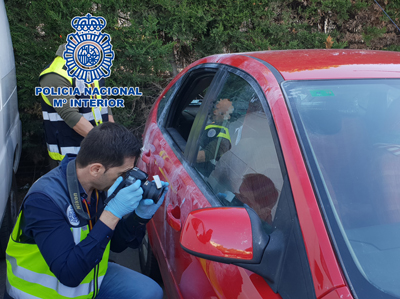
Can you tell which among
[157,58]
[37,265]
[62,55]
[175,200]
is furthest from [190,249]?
[157,58]

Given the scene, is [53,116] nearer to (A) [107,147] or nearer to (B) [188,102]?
(B) [188,102]

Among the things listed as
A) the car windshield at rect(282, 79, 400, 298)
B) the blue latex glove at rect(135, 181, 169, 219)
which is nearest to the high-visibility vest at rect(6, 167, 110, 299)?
the blue latex glove at rect(135, 181, 169, 219)

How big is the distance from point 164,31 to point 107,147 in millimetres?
3283

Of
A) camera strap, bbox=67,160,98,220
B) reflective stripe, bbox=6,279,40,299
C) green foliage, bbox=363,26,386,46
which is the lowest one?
reflective stripe, bbox=6,279,40,299

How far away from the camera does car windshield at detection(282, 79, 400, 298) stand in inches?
38.4

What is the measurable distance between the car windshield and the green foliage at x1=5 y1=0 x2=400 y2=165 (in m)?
3.19

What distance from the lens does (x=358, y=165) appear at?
1.19m

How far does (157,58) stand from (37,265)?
128 inches

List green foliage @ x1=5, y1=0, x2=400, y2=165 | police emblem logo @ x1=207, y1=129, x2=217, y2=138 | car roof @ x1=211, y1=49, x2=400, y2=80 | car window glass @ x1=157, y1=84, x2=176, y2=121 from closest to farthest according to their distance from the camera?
car roof @ x1=211, y1=49, x2=400, y2=80, police emblem logo @ x1=207, y1=129, x2=217, y2=138, car window glass @ x1=157, y1=84, x2=176, y2=121, green foliage @ x1=5, y1=0, x2=400, y2=165

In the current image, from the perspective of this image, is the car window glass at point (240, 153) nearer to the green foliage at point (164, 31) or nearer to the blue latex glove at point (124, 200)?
the blue latex glove at point (124, 200)

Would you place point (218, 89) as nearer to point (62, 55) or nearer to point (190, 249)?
point (190, 249)

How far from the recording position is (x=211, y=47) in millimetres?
4691

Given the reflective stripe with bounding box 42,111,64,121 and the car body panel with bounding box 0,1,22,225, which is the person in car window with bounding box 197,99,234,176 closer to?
the car body panel with bounding box 0,1,22,225

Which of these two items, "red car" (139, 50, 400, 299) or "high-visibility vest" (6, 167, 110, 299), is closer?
"red car" (139, 50, 400, 299)
